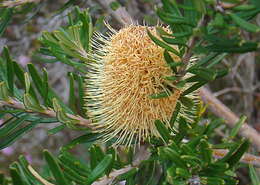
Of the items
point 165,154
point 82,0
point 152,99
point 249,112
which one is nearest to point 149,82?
point 152,99

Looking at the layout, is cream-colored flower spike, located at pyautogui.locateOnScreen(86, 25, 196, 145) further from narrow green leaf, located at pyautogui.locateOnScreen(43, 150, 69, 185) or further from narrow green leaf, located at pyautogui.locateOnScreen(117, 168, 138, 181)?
narrow green leaf, located at pyautogui.locateOnScreen(43, 150, 69, 185)

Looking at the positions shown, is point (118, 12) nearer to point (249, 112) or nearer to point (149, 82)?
point (149, 82)

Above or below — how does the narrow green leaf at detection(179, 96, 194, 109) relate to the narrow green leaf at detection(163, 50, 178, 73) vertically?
below

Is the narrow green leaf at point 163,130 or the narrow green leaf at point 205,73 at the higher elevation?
the narrow green leaf at point 205,73

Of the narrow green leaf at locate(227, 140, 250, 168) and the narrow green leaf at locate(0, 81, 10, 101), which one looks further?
the narrow green leaf at locate(0, 81, 10, 101)

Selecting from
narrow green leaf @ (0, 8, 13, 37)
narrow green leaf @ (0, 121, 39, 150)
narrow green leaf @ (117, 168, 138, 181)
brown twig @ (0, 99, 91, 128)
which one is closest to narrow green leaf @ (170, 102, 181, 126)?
narrow green leaf @ (117, 168, 138, 181)

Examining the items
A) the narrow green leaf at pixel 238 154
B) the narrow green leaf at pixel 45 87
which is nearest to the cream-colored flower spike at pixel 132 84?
the narrow green leaf at pixel 45 87

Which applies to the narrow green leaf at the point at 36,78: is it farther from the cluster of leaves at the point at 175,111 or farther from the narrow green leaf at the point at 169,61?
the narrow green leaf at the point at 169,61

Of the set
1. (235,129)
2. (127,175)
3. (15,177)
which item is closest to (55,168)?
(15,177)
